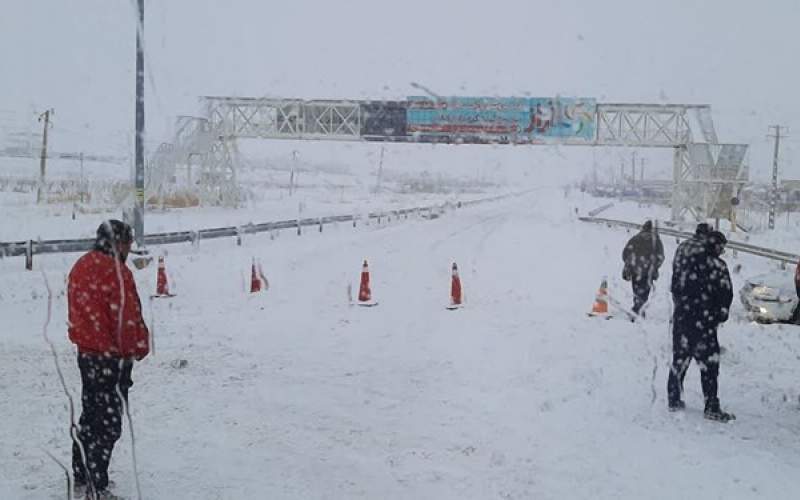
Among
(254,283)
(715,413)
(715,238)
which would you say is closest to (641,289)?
(715,238)

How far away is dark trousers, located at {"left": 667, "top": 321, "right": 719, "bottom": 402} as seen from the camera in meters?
7.36

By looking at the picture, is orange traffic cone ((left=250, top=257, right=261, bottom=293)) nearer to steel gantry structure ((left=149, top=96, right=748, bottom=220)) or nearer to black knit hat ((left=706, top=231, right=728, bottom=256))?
black knit hat ((left=706, top=231, right=728, bottom=256))

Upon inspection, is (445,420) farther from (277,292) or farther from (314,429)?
(277,292)

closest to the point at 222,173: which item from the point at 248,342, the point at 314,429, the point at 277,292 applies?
the point at 277,292

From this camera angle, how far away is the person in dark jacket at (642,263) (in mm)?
13086

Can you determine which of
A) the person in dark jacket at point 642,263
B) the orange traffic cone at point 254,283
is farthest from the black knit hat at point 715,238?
the orange traffic cone at point 254,283

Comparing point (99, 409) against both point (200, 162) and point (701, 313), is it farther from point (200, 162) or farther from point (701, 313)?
point (200, 162)

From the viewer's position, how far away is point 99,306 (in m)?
5.04

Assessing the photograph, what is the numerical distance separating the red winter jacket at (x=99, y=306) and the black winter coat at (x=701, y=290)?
5359 mm

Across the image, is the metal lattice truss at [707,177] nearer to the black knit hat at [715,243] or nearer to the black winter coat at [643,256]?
the black winter coat at [643,256]

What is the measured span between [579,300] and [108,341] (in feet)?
39.7

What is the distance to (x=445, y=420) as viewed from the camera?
7352 mm

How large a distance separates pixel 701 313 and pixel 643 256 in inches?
232

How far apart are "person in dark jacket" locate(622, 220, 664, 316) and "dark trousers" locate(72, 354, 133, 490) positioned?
9.92 meters
